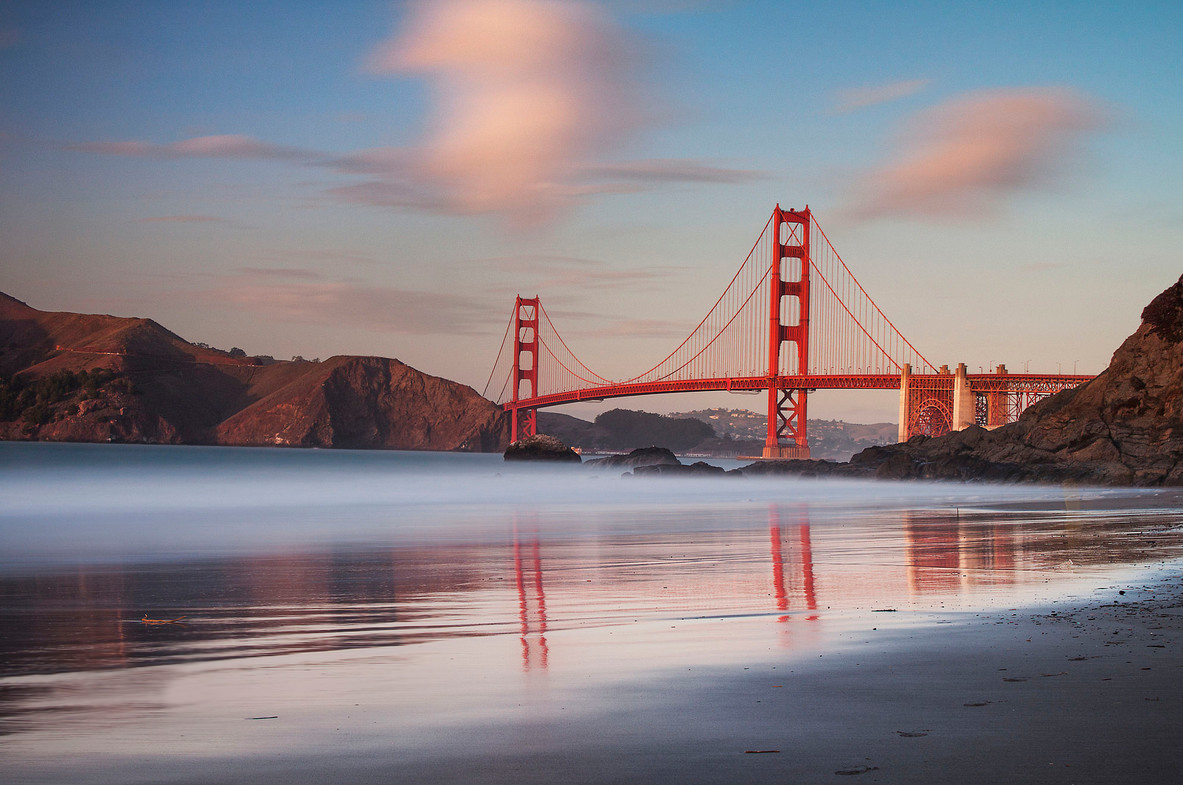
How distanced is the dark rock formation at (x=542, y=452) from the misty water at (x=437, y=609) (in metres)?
50.5

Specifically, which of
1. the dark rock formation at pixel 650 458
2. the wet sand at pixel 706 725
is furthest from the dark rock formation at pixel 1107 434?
the wet sand at pixel 706 725

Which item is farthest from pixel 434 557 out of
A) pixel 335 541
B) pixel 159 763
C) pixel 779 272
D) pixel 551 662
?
pixel 779 272

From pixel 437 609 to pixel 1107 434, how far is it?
35.3 m

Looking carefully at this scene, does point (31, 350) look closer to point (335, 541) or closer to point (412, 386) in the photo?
point (412, 386)

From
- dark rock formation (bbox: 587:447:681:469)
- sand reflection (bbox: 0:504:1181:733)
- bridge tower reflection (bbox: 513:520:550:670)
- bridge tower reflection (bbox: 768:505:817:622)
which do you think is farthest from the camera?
dark rock formation (bbox: 587:447:681:469)

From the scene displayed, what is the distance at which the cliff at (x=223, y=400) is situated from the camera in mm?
146750

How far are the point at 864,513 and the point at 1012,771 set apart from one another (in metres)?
18.4

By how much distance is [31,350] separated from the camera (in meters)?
178

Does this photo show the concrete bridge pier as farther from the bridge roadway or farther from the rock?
the rock

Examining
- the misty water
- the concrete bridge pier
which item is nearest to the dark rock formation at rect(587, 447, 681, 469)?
the concrete bridge pier

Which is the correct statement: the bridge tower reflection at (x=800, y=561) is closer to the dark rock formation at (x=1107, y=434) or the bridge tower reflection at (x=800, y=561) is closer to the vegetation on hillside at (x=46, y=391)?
the dark rock formation at (x=1107, y=434)

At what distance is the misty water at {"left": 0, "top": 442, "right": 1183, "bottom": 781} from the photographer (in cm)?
443

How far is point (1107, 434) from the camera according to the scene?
123ft

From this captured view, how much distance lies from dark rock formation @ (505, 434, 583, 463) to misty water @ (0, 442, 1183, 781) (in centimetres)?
5047
